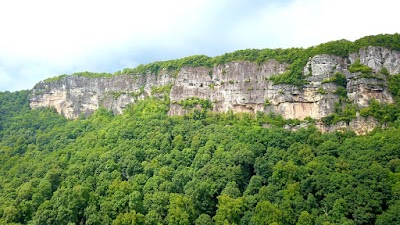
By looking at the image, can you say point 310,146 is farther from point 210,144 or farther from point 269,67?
point 269,67

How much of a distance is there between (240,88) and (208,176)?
2257cm

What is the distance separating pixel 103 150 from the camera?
62188 mm

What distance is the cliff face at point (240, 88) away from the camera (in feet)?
196

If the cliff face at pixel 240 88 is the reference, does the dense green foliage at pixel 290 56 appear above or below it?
above

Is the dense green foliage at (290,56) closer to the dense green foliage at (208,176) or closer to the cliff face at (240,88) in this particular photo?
the cliff face at (240,88)

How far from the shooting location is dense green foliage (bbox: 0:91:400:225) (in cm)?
4272

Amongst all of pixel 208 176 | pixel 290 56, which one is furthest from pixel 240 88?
pixel 208 176

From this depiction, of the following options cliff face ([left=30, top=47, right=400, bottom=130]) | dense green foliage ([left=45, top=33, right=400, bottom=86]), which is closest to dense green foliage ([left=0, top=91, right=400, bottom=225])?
cliff face ([left=30, top=47, right=400, bottom=130])

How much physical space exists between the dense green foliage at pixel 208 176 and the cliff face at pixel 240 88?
11.9 feet

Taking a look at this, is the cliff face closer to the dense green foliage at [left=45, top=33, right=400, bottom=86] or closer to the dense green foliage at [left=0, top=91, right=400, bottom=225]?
the dense green foliage at [left=45, top=33, right=400, bottom=86]

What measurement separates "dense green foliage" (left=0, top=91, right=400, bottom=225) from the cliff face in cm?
362

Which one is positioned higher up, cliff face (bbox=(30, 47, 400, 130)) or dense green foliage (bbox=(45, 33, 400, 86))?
dense green foliage (bbox=(45, 33, 400, 86))

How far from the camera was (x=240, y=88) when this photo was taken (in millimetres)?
69438

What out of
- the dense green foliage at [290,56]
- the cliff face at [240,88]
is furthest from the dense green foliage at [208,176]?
the dense green foliage at [290,56]
